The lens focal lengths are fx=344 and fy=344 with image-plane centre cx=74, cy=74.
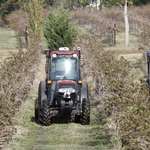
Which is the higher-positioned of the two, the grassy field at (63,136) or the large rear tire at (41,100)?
the large rear tire at (41,100)

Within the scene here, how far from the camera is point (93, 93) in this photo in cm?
1755

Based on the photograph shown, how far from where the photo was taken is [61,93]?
10.4 m

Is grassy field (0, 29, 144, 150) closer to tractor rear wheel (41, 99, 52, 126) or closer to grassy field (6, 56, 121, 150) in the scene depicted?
grassy field (6, 56, 121, 150)

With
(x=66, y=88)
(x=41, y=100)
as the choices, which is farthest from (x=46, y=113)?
(x=66, y=88)

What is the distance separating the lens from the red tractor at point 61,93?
10492mm

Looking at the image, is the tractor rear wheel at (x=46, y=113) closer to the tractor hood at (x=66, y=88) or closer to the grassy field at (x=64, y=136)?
the grassy field at (x=64, y=136)

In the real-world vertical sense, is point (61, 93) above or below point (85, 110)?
above

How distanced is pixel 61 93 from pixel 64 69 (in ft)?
3.15

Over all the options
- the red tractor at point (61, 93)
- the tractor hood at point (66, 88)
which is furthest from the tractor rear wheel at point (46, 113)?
the tractor hood at point (66, 88)

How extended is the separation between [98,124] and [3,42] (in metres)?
34.3

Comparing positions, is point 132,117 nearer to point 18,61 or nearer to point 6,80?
point 6,80

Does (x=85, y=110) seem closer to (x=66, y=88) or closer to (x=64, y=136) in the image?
(x=66, y=88)

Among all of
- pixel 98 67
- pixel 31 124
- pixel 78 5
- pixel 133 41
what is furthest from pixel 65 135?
pixel 78 5

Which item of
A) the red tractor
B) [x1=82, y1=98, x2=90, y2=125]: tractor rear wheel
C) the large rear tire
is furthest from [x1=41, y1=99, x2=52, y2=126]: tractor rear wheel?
[x1=82, y1=98, x2=90, y2=125]: tractor rear wheel
